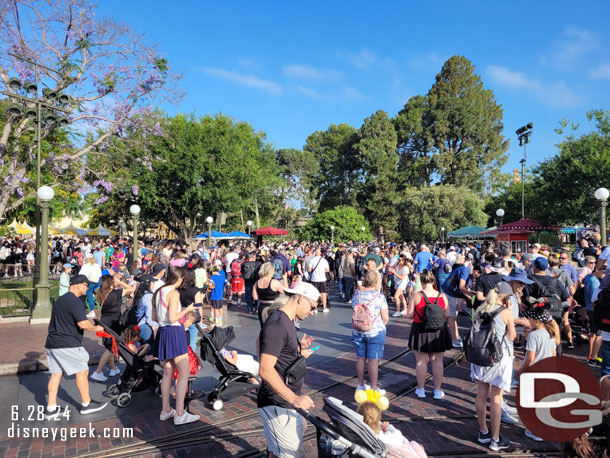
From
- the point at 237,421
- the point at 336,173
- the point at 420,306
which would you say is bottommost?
the point at 237,421

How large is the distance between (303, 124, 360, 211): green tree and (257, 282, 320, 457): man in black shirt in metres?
44.0

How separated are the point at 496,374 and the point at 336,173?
4675 centimetres

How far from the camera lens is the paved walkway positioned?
13.6ft

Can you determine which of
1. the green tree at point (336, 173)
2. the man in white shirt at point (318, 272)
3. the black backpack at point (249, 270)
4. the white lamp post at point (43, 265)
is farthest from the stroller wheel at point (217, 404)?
the green tree at point (336, 173)

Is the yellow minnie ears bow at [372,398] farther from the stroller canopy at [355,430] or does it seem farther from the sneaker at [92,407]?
the sneaker at [92,407]

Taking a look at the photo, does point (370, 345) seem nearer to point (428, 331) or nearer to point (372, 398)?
point (428, 331)

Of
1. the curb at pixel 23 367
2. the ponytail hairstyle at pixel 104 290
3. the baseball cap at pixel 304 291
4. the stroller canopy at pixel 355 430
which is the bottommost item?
the curb at pixel 23 367

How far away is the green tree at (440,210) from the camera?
36.5 metres

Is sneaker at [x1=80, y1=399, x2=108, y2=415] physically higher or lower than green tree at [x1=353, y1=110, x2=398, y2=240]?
lower

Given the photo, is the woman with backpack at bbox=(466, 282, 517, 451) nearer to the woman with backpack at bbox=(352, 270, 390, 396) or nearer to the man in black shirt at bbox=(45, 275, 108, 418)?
the woman with backpack at bbox=(352, 270, 390, 396)

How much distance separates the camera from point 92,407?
510 cm

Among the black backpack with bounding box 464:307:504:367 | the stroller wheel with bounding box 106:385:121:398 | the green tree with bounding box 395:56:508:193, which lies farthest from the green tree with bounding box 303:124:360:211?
the black backpack with bounding box 464:307:504:367

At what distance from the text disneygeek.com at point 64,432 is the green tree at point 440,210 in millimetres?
34994

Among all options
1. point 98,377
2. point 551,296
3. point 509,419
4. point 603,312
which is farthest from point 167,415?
point 551,296
